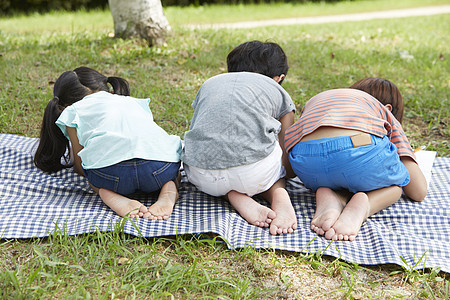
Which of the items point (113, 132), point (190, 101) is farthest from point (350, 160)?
point (190, 101)

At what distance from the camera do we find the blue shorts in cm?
263

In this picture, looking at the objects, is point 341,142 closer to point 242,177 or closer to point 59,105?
point 242,177

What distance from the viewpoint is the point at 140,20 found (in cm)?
564

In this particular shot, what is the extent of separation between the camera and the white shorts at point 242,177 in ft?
8.78

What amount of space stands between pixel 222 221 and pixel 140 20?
3.77 meters

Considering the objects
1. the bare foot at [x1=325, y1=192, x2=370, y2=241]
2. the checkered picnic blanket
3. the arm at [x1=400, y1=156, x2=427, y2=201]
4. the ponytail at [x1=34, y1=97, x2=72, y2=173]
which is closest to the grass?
the checkered picnic blanket

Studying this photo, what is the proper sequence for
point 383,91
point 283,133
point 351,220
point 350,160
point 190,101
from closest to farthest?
point 351,220, point 350,160, point 283,133, point 383,91, point 190,101

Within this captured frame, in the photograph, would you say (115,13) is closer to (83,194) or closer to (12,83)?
(12,83)

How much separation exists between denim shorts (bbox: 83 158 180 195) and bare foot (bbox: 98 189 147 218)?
4 cm

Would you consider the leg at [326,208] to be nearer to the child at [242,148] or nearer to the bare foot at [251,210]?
the child at [242,148]

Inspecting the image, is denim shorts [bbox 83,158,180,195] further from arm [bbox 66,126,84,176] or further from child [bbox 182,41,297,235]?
arm [bbox 66,126,84,176]

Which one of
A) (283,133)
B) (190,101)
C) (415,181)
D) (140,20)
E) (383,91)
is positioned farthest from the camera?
(140,20)

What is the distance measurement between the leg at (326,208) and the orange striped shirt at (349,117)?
0.37m

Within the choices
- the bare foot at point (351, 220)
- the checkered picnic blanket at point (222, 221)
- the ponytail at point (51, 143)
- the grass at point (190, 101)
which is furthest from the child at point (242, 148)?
the ponytail at point (51, 143)
